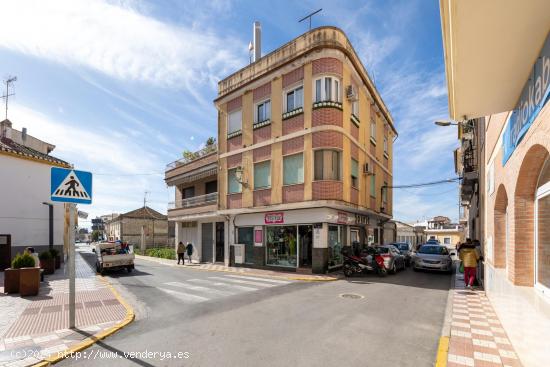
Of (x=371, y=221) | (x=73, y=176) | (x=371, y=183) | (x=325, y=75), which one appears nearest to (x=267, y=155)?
(x=325, y=75)

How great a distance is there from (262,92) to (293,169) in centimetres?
543

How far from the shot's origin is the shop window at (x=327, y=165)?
1540 centimetres

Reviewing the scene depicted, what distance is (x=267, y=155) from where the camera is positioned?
1777cm

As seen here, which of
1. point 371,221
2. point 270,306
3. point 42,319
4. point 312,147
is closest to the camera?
point 42,319

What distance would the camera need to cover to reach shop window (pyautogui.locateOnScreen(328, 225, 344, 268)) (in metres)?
16.0

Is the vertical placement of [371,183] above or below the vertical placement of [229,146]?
below

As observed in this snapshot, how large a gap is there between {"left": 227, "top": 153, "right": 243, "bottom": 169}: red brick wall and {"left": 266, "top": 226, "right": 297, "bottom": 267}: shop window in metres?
4.62

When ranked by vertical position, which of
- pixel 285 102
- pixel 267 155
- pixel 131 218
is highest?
pixel 285 102

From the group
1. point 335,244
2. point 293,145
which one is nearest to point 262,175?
point 293,145

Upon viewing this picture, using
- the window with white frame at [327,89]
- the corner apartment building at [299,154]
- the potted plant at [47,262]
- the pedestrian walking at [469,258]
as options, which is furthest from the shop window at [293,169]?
the potted plant at [47,262]

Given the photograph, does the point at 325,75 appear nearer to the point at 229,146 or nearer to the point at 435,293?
the point at 229,146

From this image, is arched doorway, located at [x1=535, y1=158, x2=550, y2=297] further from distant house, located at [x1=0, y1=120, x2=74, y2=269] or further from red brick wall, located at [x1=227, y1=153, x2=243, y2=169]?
distant house, located at [x1=0, y1=120, x2=74, y2=269]

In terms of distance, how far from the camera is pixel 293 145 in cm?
1655

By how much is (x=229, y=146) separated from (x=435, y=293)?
14.4 m
